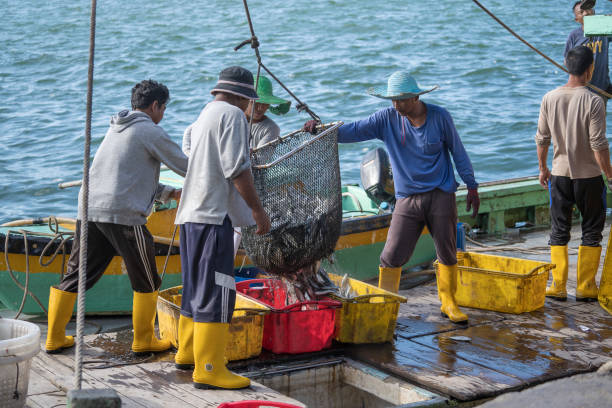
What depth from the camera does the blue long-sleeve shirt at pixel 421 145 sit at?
5852mm

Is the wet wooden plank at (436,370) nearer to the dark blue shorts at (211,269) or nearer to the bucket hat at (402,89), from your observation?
the dark blue shorts at (211,269)

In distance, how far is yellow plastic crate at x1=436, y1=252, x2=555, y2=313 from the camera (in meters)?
6.32

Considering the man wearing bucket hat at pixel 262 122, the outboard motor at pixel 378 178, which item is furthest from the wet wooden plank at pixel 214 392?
the outboard motor at pixel 378 178

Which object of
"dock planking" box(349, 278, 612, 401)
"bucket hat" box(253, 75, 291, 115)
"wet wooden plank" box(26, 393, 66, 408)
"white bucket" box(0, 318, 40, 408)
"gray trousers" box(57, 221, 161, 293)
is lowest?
"dock planking" box(349, 278, 612, 401)

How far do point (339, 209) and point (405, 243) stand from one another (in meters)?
0.78

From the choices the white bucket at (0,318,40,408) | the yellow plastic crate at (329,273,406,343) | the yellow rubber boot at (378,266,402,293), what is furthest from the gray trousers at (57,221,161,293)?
the yellow rubber boot at (378,266,402,293)

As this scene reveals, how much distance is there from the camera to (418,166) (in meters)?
5.95

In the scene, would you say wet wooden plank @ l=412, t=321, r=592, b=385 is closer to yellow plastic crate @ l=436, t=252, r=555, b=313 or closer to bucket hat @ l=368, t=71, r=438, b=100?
yellow plastic crate @ l=436, t=252, r=555, b=313

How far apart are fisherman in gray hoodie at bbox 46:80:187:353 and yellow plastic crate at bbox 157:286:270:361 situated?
15 centimetres

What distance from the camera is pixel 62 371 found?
5.03 m

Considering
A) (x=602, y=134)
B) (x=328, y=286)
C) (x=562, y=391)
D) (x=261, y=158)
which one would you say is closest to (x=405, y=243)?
(x=328, y=286)

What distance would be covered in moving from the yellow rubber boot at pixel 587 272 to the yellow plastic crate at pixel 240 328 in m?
2.92

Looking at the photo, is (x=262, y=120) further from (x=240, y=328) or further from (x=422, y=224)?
(x=240, y=328)

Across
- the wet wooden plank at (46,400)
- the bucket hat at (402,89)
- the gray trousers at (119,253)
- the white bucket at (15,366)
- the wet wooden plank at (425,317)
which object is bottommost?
the wet wooden plank at (425,317)
